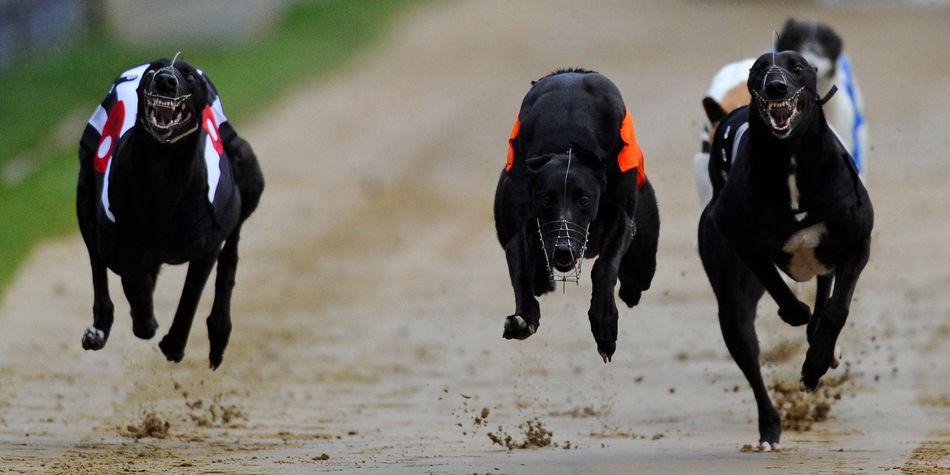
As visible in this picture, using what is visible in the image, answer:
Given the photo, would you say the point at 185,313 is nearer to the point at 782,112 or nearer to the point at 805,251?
the point at 805,251

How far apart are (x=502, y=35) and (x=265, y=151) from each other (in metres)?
6.68

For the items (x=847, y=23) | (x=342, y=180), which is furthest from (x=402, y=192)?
(x=847, y=23)

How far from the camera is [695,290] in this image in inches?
438

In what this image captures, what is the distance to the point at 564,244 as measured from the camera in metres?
5.59

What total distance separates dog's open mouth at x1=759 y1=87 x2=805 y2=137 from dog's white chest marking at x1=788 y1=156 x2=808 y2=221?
0.23 metres

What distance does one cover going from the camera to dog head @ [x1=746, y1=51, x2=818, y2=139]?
5.75 metres

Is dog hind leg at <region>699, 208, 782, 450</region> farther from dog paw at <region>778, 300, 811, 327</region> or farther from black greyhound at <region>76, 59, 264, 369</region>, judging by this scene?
black greyhound at <region>76, 59, 264, 369</region>

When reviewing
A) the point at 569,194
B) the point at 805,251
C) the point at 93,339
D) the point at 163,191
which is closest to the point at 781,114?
the point at 805,251

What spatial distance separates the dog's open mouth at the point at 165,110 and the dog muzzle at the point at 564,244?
132 centimetres

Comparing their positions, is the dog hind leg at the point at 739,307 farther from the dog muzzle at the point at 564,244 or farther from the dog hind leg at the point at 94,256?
the dog hind leg at the point at 94,256

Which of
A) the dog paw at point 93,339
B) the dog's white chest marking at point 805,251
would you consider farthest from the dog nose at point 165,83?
the dog's white chest marking at point 805,251

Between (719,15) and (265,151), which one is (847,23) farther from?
(265,151)

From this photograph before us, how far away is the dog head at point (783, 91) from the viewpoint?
18.9ft

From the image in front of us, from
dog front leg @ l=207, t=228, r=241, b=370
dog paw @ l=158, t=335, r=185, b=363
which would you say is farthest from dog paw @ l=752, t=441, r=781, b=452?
dog paw @ l=158, t=335, r=185, b=363
